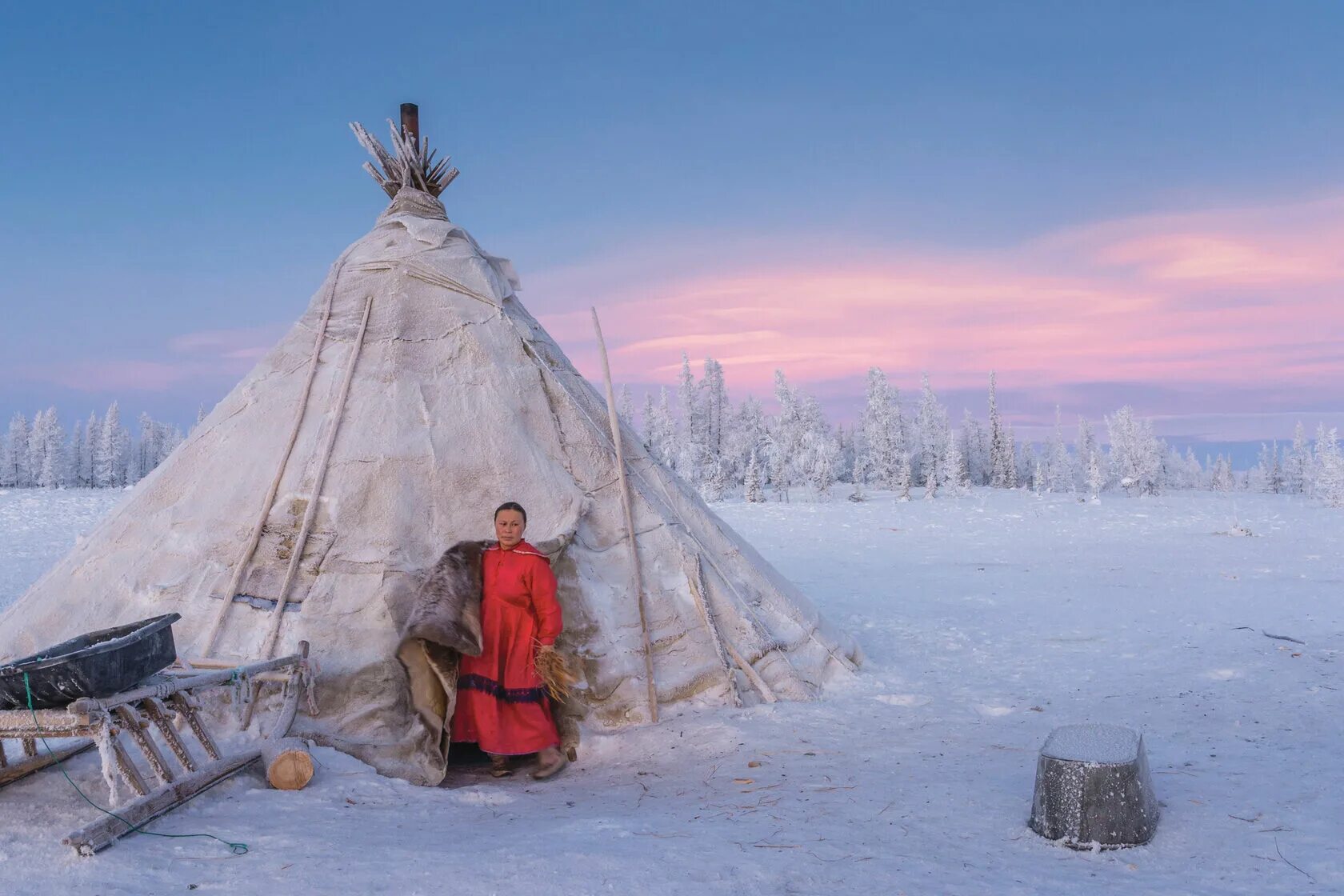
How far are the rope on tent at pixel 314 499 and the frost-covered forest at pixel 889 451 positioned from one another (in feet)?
72.6

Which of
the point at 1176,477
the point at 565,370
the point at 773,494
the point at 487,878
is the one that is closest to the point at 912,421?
the point at 773,494

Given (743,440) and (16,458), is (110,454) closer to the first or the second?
(16,458)

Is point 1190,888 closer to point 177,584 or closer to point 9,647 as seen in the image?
point 177,584

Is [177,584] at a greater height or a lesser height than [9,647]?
greater

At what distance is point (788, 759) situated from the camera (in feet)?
15.6

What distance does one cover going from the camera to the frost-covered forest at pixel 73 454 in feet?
185

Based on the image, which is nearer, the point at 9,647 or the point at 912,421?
the point at 9,647

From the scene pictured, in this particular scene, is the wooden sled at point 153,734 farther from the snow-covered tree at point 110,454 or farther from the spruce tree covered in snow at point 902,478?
the snow-covered tree at point 110,454

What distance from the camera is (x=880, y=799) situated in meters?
4.12

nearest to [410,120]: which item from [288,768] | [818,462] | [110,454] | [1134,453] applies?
[288,768]

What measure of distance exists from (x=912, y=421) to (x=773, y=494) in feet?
48.6

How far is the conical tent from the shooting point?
16.8ft

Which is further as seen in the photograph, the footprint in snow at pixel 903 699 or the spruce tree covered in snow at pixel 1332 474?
the spruce tree covered in snow at pixel 1332 474

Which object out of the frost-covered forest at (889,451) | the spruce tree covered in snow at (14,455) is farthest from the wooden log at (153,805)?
the spruce tree covered in snow at (14,455)
